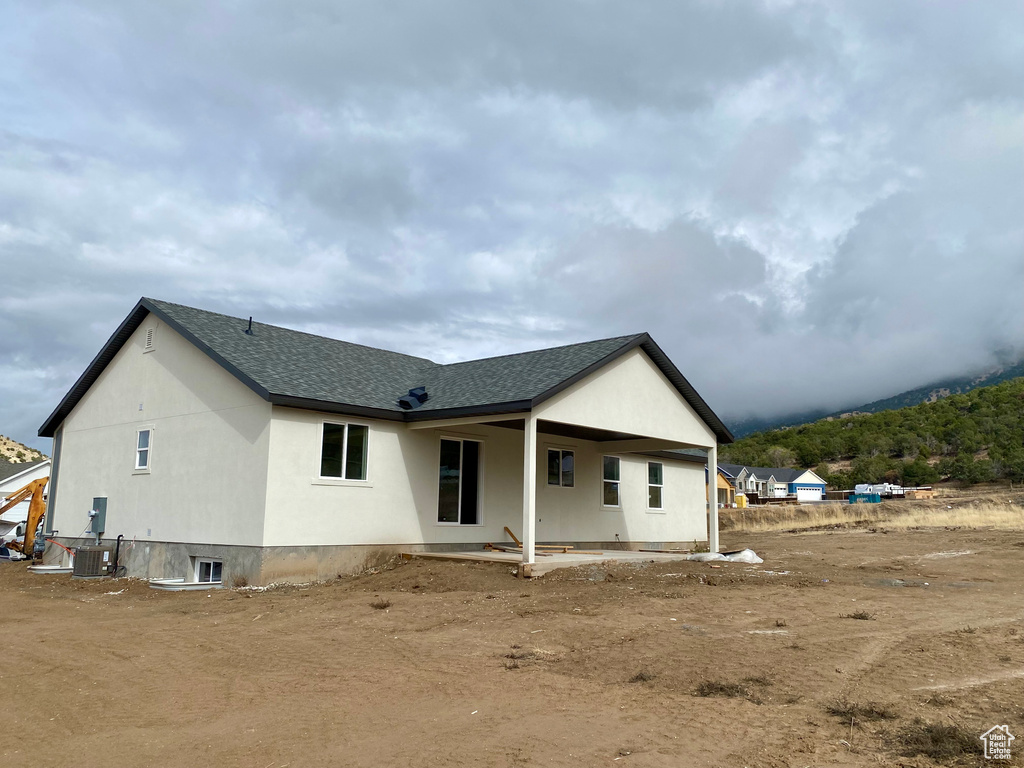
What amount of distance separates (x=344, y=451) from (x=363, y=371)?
3292mm

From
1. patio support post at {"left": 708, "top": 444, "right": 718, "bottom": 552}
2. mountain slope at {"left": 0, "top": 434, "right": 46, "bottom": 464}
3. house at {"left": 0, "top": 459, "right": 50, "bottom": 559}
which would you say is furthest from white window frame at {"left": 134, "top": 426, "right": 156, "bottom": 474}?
mountain slope at {"left": 0, "top": 434, "right": 46, "bottom": 464}

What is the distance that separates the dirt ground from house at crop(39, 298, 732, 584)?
195 centimetres

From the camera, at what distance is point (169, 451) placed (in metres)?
17.5

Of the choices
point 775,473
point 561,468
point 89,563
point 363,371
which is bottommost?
point 89,563

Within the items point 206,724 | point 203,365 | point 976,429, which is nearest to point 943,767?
point 206,724

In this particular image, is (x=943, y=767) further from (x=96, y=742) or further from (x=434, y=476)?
(x=434, y=476)

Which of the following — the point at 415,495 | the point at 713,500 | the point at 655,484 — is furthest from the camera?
the point at 655,484

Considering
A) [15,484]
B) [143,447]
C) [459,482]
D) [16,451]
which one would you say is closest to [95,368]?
[143,447]

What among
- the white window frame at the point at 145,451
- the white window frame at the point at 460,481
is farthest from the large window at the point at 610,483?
the white window frame at the point at 145,451

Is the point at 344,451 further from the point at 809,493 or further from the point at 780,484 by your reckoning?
the point at 809,493

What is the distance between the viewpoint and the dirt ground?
5590mm

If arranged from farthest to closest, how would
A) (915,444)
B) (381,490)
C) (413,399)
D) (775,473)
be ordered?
(915,444) → (775,473) → (413,399) → (381,490)

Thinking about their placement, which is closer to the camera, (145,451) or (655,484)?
(145,451)

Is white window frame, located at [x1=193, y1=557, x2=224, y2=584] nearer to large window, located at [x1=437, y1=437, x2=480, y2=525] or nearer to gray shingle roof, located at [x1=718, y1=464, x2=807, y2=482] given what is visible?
large window, located at [x1=437, y1=437, x2=480, y2=525]
